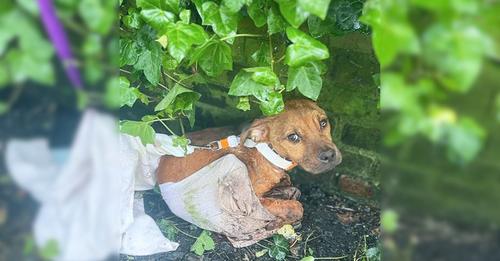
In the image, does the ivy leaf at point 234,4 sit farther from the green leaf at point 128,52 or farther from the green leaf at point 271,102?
the green leaf at point 128,52

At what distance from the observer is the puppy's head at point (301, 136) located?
66.4 inches

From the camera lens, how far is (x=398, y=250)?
711 mm

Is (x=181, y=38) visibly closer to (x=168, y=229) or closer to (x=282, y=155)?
(x=282, y=155)

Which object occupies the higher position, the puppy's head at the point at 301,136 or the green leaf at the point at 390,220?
the green leaf at the point at 390,220

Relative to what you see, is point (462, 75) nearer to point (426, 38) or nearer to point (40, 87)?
point (426, 38)

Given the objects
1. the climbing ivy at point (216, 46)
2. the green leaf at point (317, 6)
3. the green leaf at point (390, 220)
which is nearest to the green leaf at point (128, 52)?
the climbing ivy at point (216, 46)

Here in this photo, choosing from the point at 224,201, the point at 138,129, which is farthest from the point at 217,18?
the point at 224,201

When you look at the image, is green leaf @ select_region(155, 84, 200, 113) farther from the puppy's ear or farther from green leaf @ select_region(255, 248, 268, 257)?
green leaf @ select_region(255, 248, 268, 257)

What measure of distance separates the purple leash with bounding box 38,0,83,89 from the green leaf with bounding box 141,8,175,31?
828 millimetres

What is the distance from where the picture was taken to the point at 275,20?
56.3 inches

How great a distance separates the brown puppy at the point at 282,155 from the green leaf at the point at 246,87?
0.23 m

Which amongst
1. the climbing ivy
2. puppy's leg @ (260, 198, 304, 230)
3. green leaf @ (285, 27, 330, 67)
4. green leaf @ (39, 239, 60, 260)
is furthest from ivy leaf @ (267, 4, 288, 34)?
green leaf @ (39, 239, 60, 260)

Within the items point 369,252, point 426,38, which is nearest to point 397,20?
point 426,38

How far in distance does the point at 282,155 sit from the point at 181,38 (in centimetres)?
58
